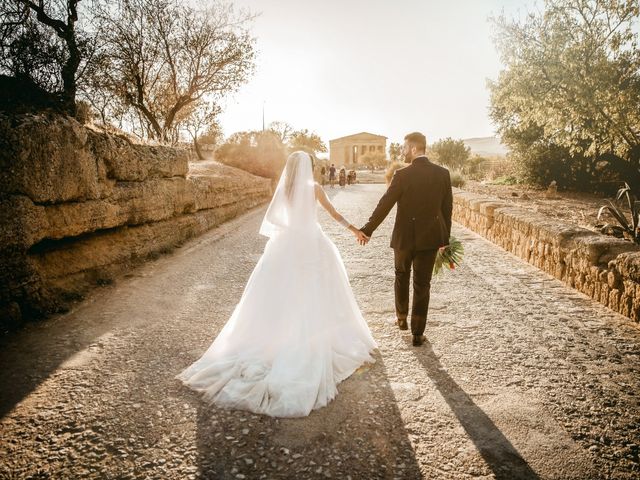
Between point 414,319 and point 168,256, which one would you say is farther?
point 168,256

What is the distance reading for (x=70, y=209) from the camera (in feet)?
16.2

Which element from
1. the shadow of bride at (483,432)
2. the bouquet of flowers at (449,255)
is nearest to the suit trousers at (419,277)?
the shadow of bride at (483,432)

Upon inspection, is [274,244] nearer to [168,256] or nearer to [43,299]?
[43,299]

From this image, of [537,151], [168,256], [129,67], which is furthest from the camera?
[537,151]

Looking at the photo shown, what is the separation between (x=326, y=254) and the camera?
3445 millimetres

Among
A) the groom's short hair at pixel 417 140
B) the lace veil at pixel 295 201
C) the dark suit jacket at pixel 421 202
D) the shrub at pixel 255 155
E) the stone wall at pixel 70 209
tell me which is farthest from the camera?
the shrub at pixel 255 155

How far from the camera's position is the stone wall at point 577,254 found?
13.7 ft

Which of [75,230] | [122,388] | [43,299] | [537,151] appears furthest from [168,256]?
[537,151]

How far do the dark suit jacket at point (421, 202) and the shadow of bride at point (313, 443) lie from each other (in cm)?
156

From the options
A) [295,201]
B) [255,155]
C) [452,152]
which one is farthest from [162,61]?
[452,152]

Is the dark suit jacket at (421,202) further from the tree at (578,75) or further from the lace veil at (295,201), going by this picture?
the tree at (578,75)

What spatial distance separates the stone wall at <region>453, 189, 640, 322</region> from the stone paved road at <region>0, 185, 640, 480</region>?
10.4 inches

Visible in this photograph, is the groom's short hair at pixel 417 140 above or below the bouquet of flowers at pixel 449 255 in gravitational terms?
above

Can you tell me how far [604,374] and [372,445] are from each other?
2.25 m
